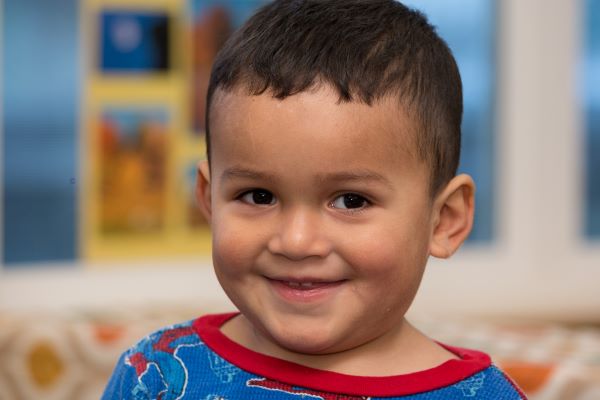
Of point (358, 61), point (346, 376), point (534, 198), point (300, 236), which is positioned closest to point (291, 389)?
point (346, 376)

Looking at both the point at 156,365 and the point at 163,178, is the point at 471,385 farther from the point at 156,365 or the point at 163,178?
the point at 163,178

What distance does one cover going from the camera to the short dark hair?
3.26 ft

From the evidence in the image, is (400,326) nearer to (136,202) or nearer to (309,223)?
(309,223)

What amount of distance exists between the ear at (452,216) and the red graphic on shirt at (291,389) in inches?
6.6

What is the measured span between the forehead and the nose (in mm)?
49

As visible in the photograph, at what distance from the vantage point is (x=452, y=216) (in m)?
1.13

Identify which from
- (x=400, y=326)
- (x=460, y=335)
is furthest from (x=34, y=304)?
(x=400, y=326)

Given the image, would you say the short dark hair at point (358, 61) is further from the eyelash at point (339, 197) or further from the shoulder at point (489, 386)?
the shoulder at point (489, 386)

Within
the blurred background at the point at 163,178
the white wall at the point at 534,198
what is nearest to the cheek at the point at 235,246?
the blurred background at the point at 163,178

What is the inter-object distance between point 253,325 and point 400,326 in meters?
0.14

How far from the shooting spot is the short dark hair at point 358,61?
0.99 metres

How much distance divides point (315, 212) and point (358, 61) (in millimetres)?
137

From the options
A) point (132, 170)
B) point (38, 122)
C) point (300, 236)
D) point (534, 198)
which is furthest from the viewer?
point (534, 198)

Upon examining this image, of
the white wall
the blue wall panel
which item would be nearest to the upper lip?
the blue wall panel
